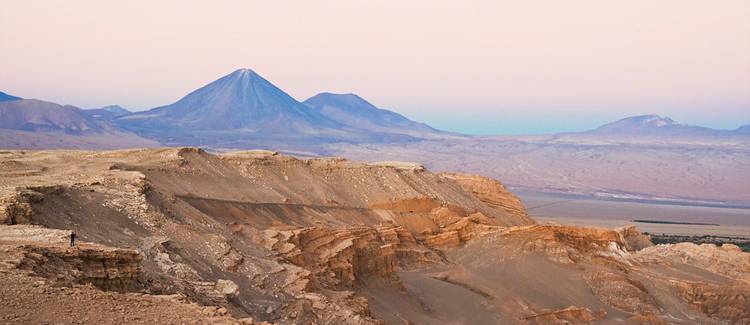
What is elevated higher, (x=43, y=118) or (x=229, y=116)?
(x=229, y=116)

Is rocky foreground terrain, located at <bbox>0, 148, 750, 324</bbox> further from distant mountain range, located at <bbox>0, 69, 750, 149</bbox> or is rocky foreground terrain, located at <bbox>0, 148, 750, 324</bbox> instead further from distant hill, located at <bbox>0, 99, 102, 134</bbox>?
distant hill, located at <bbox>0, 99, 102, 134</bbox>

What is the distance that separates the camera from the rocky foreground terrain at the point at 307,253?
32.6 ft

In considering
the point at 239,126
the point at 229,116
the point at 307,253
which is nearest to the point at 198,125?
the point at 239,126

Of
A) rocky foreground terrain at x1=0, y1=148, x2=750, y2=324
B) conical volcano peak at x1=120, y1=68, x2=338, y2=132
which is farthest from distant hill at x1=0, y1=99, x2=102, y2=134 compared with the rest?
rocky foreground terrain at x1=0, y1=148, x2=750, y2=324

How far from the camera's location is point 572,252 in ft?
97.3

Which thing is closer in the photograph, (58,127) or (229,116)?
(58,127)

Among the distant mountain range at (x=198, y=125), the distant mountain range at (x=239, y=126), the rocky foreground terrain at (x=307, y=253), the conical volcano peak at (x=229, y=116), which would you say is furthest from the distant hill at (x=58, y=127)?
the rocky foreground terrain at (x=307, y=253)

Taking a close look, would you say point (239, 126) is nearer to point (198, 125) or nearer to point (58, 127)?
point (198, 125)

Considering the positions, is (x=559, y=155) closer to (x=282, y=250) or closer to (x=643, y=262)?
(x=643, y=262)

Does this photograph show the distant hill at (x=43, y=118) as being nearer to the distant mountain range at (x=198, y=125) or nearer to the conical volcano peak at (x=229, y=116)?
the distant mountain range at (x=198, y=125)

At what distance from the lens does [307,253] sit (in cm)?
2055

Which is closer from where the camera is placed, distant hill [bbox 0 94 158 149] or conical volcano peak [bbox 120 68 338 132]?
distant hill [bbox 0 94 158 149]

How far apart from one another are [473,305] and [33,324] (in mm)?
17205

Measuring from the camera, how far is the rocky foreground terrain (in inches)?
391
